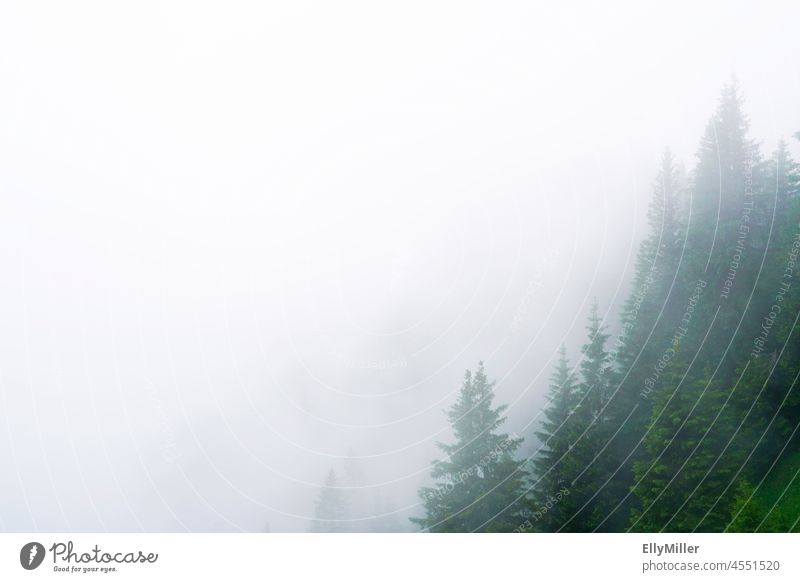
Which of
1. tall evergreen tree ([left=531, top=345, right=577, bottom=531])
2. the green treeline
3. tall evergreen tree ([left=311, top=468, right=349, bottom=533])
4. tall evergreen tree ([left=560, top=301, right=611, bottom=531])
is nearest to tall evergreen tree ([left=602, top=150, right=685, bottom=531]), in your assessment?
the green treeline

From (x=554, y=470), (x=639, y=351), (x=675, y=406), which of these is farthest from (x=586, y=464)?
(x=639, y=351)

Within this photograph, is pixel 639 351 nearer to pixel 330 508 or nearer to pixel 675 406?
pixel 675 406

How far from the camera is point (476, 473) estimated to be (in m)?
11.2

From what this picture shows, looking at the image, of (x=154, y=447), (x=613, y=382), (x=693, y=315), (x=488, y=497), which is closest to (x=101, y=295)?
(x=154, y=447)

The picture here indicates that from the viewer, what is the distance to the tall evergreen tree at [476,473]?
430 inches

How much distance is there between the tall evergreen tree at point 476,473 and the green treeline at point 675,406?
0.03 metres

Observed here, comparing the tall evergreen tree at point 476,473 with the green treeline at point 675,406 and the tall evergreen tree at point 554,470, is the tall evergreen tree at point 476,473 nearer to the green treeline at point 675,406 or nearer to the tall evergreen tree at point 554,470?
the green treeline at point 675,406

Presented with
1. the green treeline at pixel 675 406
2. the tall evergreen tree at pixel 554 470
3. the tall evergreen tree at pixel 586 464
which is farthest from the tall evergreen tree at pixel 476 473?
the tall evergreen tree at pixel 586 464

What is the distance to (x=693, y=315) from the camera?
12.7 metres

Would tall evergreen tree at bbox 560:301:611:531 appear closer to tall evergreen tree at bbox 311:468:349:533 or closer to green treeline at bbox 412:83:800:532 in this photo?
green treeline at bbox 412:83:800:532

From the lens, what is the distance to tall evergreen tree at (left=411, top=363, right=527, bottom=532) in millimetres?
10930

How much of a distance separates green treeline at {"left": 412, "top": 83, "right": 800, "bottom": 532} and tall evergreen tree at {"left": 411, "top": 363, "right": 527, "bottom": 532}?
0.10 feet

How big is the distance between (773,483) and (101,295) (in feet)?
46.0

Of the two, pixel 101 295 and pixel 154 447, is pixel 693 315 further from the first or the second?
pixel 101 295
